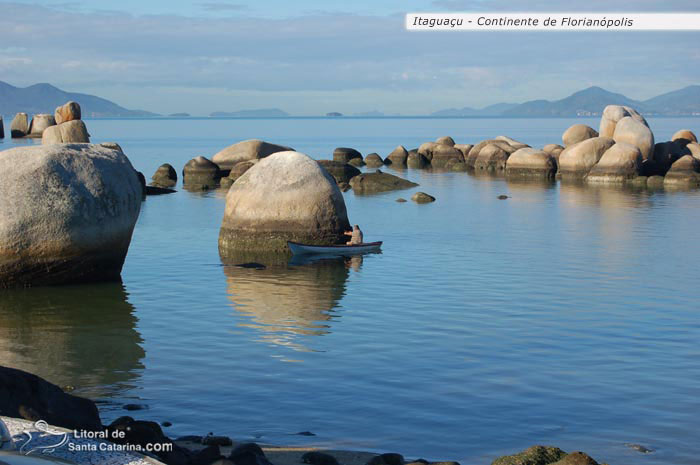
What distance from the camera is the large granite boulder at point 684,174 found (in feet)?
181

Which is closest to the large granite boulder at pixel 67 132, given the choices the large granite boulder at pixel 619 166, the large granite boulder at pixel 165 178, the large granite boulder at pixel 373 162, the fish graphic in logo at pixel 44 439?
the large granite boulder at pixel 165 178

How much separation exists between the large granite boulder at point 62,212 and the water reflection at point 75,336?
1.92ft

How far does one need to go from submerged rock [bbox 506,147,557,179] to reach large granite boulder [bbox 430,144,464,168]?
14119 millimetres

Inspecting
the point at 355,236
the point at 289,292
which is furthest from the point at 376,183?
the point at 289,292

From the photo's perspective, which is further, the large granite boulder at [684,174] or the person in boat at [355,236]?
the large granite boulder at [684,174]

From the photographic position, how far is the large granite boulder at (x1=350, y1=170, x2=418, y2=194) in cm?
5428

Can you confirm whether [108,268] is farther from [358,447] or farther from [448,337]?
[358,447]

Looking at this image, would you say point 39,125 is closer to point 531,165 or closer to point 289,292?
point 531,165

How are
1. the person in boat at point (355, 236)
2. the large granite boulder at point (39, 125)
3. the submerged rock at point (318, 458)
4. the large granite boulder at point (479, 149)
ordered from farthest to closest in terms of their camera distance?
the large granite boulder at point (39, 125), the large granite boulder at point (479, 149), the person in boat at point (355, 236), the submerged rock at point (318, 458)

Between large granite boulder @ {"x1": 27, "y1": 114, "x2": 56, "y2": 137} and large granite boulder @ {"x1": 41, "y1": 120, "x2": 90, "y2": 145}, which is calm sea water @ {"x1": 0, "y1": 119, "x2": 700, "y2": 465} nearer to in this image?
large granite boulder @ {"x1": 41, "y1": 120, "x2": 90, "y2": 145}

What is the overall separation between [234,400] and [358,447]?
8.79 feet

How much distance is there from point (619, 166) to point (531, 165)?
28.8ft

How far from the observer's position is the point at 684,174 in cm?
5572

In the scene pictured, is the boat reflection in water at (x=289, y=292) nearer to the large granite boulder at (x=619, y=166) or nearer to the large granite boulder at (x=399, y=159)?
the large granite boulder at (x=619, y=166)
